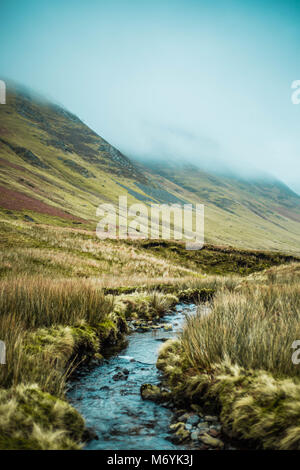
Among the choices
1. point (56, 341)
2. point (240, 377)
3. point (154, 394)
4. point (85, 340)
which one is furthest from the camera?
point (85, 340)

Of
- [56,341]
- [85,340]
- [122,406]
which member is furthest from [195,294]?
[122,406]

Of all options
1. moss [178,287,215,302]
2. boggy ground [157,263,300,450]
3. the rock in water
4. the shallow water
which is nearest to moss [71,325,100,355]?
the shallow water

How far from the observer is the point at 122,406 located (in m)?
5.03

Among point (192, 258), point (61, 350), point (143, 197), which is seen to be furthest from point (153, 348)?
point (143, 197)

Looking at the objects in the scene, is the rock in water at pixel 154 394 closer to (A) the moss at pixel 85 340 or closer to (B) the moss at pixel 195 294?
(A) the moss at pixel 85 340

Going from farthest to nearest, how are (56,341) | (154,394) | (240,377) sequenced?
(56,341) < (154,394) < (240,377)

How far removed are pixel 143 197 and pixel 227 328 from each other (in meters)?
193

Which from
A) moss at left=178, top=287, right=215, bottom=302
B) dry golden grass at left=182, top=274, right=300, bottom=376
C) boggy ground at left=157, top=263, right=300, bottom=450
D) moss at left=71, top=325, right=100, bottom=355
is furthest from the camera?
moss at left=178, top=287, right=215, bottom=302

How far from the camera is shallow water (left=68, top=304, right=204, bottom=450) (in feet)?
13.3

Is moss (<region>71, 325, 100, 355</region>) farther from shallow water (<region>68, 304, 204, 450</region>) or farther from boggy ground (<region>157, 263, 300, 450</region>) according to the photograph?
boggy ground (<region>157, 263, 300, 450</region>)

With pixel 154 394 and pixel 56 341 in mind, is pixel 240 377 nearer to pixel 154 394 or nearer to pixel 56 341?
pixel 154 394

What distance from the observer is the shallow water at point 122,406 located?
160 inches

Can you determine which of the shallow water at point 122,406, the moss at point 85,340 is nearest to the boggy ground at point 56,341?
the moss at point 85,340

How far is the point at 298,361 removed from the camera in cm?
466
